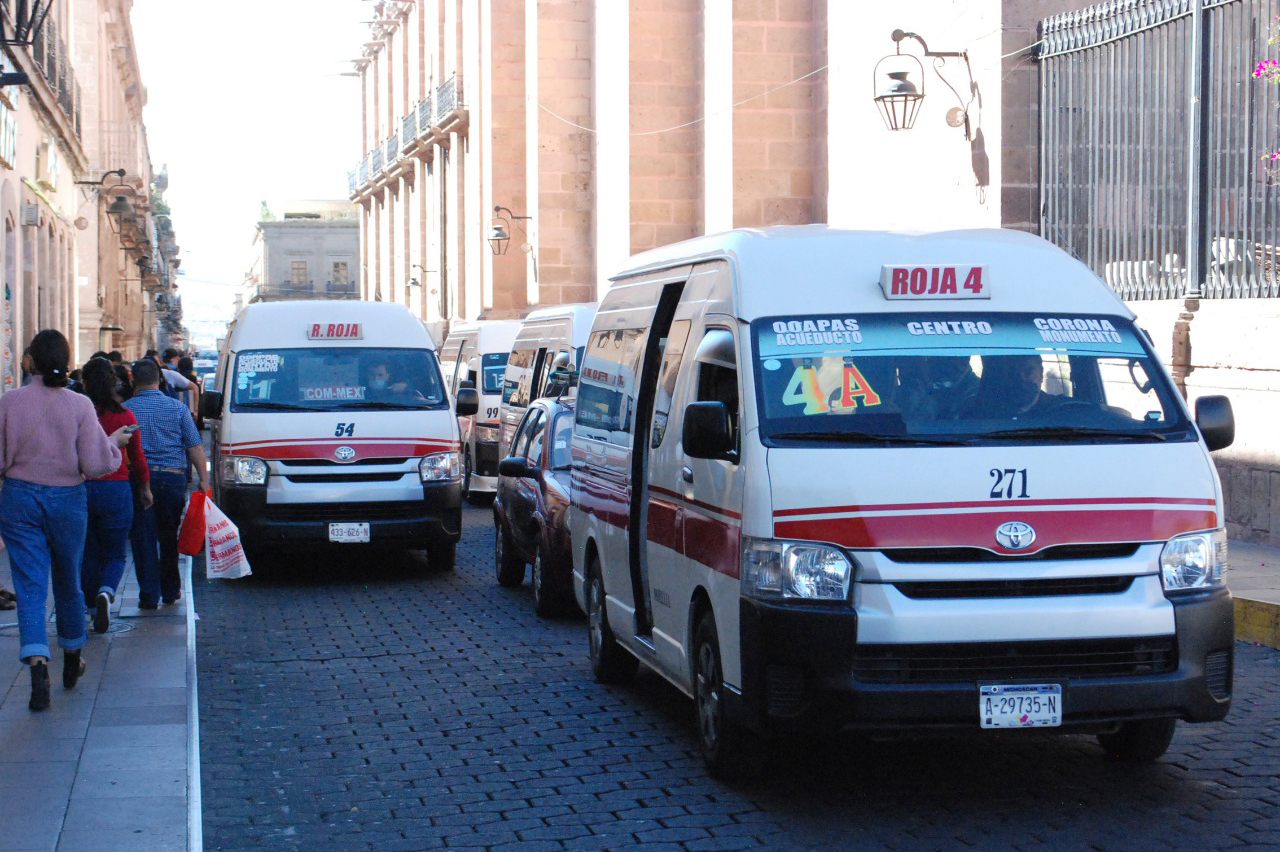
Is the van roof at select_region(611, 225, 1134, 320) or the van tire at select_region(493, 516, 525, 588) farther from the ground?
the van roof at select_region(611, 225, 1134, 320)

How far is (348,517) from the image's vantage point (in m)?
13.6

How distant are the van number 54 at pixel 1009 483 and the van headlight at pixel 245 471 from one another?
341 inches

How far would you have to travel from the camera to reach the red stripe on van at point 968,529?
5.86 meters

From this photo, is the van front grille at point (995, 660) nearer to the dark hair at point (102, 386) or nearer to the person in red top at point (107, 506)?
the person in red top at point (107, 506)

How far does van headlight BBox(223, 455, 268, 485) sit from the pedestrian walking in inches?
194

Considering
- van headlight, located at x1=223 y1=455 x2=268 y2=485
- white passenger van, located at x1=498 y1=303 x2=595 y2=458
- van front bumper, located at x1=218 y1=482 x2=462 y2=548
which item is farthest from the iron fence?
van headlight, located at x1=223 y1=455 x2=268 y2=485

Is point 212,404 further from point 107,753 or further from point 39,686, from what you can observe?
point 107,753

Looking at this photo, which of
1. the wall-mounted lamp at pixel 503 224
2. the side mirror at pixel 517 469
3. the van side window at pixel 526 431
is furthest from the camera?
the wall-mounted lamp at pixel 503 224

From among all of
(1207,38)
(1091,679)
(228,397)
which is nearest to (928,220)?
(1207,38)

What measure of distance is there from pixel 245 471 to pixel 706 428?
26.2 ft

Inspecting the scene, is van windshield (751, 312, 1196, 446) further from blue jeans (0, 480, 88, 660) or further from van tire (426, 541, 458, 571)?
van tire (426, 541, 458, 571)

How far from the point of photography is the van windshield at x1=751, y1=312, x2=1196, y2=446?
20.7 ft

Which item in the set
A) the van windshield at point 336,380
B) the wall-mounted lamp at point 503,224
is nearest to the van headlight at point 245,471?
the van windshield at point 336,380

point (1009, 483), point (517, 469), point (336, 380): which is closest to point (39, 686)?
point (517, 469)
